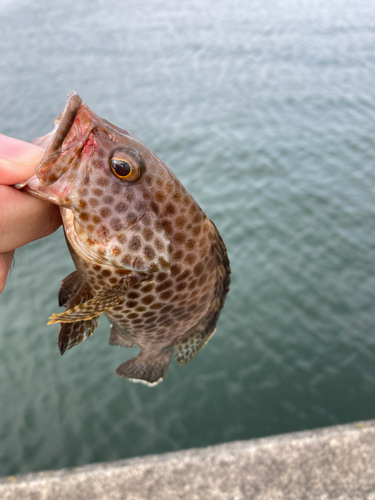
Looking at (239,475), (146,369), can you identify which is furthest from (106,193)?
(239,475)

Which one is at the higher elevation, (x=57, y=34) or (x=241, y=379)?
(x=57, y=34)

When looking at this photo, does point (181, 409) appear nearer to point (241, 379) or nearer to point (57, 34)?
point (241, 379)

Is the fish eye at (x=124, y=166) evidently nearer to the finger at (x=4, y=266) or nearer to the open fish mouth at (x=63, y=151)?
the open fish mouth at (x=63, y=151)

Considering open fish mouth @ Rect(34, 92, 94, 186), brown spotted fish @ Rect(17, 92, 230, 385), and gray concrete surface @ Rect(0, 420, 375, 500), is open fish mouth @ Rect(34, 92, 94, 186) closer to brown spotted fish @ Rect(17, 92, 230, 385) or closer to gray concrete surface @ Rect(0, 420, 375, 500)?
brown spotted fish @ Rect(17, 92, 230, 385)

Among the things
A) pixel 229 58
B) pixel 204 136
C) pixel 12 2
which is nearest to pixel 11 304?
pixel 204 136

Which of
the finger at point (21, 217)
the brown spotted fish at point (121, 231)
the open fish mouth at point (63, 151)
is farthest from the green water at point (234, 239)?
the open fish mouth at point (63, 151)

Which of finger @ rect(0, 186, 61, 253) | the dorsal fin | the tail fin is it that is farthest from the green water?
the tail fin

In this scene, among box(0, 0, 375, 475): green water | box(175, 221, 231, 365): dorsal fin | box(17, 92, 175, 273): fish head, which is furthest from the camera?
box(0, 0, 375, 475): green water
